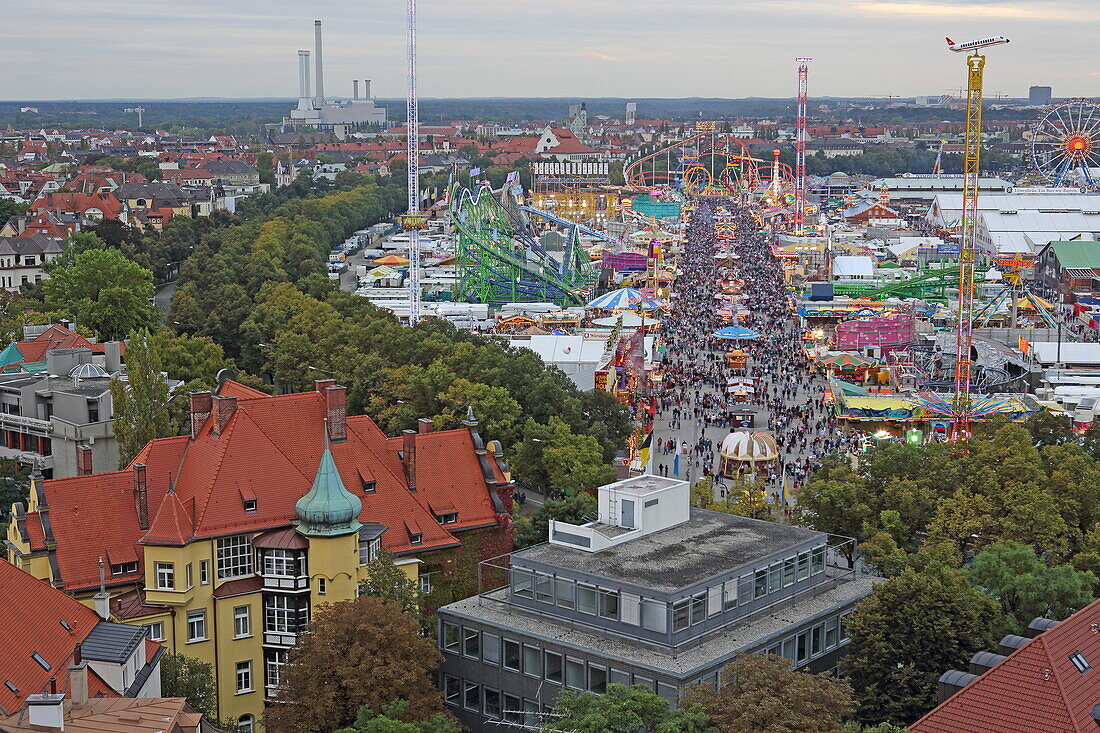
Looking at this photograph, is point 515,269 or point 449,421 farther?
point 515,269

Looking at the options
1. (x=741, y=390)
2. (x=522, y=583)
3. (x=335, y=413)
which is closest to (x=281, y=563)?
(x=335, y=413)

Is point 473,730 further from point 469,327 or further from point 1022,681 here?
point 469,327

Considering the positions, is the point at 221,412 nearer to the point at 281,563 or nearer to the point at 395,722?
the point at 281,563

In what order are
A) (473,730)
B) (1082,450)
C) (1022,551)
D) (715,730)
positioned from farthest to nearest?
(1082,450) → (1022,551) → (473,730) → (715,730)

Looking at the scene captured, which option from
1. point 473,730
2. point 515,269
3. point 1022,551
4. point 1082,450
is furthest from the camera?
point 515,269

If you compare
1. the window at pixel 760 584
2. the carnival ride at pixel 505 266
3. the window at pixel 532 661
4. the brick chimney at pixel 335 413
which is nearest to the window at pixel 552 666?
the window at pixel 532 661

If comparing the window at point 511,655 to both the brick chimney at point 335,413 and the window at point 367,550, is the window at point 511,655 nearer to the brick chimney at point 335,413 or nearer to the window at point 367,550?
the window at point 367,550

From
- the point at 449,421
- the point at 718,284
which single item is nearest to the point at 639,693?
the point at 449,421
